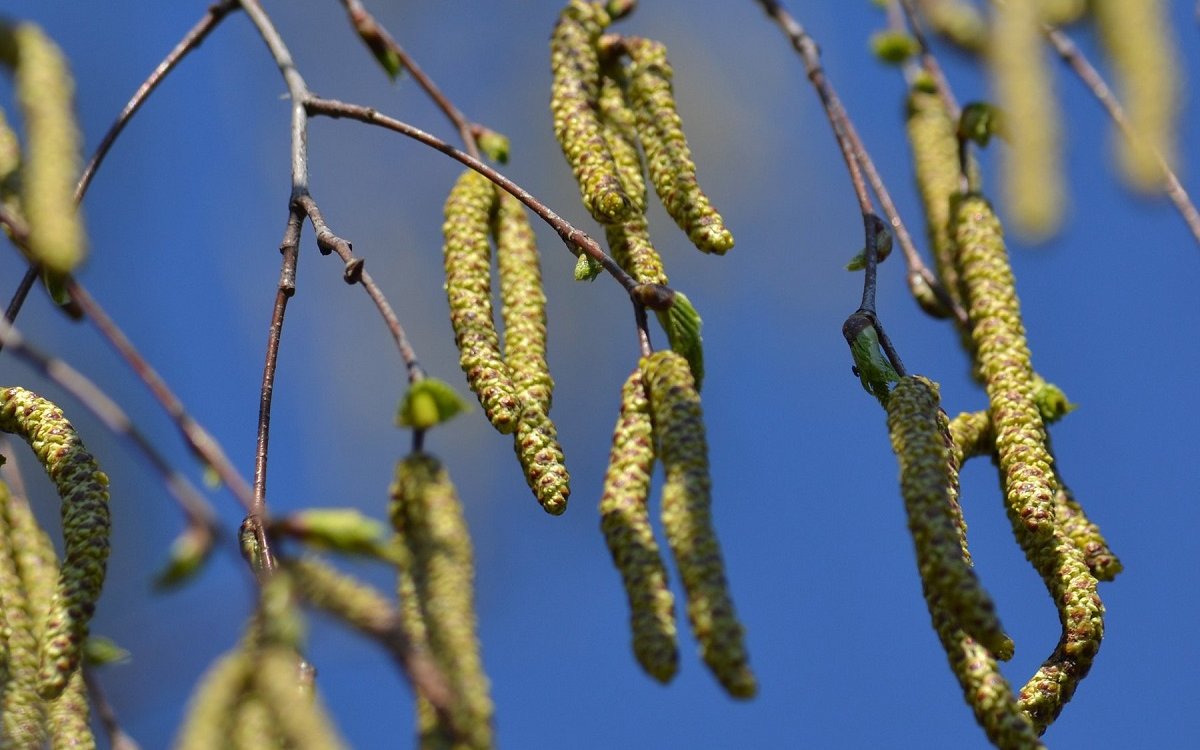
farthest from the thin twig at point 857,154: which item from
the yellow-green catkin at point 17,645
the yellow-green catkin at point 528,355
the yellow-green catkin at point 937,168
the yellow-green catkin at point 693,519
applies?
the yellow-green catkin at point 17,645

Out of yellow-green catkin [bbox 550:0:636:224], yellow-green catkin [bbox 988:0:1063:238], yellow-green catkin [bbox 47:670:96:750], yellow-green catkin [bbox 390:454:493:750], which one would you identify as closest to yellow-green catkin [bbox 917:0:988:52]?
yellow-green catkin [bbox 550:0:636:224]

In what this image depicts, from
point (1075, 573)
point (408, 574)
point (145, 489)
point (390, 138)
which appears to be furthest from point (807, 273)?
point (408, 574)

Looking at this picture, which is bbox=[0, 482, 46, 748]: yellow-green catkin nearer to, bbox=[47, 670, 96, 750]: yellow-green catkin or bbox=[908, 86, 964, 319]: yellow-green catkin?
bbox=[47, 670, 96, 750]: yellow-green catkin

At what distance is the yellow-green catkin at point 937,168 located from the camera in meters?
2.67

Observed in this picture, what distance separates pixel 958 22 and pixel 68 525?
2410 millimetres

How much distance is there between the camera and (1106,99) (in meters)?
2.76

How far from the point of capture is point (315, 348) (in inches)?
276

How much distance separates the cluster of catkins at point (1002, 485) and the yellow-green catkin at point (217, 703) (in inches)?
28.8

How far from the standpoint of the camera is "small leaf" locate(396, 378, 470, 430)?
166 centimetres

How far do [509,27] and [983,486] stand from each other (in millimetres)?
3604

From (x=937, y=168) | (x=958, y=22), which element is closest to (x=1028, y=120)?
(x=937, y=168)

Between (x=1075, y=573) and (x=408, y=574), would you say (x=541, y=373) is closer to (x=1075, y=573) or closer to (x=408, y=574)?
(x=408, y=574)

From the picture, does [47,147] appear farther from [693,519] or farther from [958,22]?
[958,22]

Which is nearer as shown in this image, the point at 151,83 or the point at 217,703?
the point at 217,703
